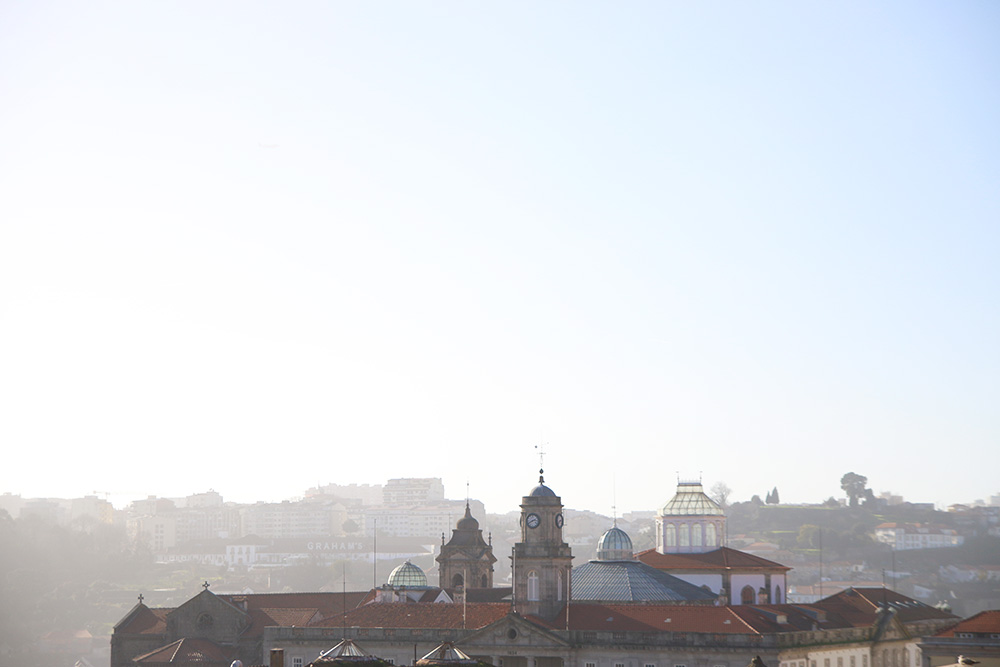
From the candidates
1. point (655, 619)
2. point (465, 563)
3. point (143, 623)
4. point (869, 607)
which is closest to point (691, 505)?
point (869, 607)

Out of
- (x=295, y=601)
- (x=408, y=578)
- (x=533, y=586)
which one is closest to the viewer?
(x=533, y=586)

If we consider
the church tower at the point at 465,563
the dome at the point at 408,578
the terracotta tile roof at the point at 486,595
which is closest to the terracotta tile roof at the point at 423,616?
the terracotta tile roof at the point at 486,595

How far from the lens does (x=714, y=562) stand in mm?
91875

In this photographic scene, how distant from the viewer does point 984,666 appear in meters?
70.6

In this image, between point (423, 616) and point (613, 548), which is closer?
point (423, 616)

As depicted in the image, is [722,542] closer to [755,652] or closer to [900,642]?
[900,642]

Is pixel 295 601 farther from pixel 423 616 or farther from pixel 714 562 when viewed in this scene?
pixel 714 562

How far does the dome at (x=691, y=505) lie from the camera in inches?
3831

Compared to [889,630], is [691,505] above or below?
above

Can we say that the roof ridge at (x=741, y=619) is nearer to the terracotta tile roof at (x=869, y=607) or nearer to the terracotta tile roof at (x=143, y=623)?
the terracotta tile roof at (x=869, y=607)

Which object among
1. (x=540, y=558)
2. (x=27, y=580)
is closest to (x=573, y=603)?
(x=540, y=558)

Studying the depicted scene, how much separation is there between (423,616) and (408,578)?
15.9 metres

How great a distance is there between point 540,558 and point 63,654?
363ft

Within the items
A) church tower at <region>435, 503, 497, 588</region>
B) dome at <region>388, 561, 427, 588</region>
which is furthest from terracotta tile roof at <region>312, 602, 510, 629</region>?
church tower at <region>435, 503, 497, 588</region>
